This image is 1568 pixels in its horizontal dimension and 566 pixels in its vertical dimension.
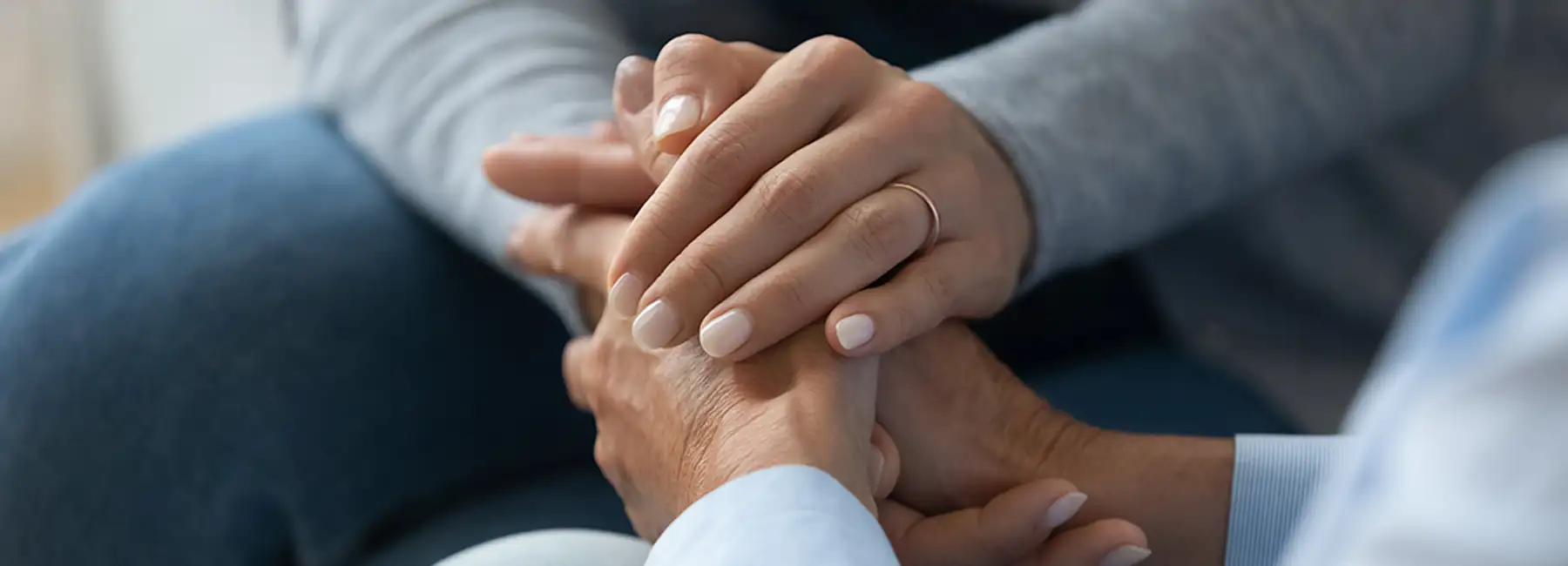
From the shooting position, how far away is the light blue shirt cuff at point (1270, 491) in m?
0.62

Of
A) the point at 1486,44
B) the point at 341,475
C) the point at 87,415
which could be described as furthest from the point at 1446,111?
the point at 87,415

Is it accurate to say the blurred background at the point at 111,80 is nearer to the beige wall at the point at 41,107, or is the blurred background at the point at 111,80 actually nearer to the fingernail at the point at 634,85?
the beige wall at the point at 41,107

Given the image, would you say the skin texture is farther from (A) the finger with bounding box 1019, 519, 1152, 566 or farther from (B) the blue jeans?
(B) the blue jeans

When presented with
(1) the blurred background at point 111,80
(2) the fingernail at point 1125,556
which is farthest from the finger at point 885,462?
(1) the blurred background at point 111,80

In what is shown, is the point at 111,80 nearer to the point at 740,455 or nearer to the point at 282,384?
the point at 282,384

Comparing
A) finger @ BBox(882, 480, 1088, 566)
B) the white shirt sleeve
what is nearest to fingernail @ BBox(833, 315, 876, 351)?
finger @ BBox(882, 480, 1088, 566)

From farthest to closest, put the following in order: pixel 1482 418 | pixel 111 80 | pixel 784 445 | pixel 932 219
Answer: pixel 111 80 → pixel 932 219 → pixel 784 445 → pixel 1482 418

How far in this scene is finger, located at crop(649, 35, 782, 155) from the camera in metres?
0.65

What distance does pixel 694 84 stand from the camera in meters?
0.66

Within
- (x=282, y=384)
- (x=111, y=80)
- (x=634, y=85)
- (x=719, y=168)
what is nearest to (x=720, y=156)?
(x=719, y=168)

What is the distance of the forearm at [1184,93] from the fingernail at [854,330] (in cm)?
14

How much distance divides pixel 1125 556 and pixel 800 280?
200mm

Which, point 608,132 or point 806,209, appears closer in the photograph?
point 806,209

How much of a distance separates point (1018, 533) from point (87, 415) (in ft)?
1.68
